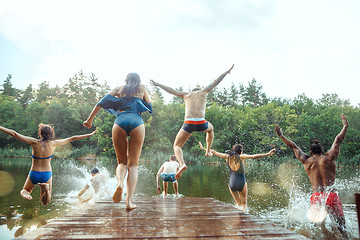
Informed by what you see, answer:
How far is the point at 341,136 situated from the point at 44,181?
525 cm

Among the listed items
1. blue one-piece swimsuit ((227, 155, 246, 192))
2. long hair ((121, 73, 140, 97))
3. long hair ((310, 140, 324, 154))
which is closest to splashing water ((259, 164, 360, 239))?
long hair ((310, 140, 324, 154))

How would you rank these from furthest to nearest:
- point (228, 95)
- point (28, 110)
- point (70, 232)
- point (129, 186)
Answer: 1. point (228, 95)
2. point (28, 110)
3. point (129, 186)
4. point (70, 232)

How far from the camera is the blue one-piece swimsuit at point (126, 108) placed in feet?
11.4

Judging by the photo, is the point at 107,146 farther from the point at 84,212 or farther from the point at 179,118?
the point at 84,212

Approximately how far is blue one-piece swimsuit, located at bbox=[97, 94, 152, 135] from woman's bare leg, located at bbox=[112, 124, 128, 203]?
8cm

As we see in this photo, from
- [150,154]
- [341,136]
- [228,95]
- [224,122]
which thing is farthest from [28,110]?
[341,136]

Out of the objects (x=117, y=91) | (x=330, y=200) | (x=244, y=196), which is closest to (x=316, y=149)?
(x=330, y=200)

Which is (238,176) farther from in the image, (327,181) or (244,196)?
(327,181)

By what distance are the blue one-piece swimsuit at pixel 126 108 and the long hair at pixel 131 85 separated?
0.28ft

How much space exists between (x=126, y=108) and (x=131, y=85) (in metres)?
0.37

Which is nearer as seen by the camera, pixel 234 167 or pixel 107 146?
pixel 234 167

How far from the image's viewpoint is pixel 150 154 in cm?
3434

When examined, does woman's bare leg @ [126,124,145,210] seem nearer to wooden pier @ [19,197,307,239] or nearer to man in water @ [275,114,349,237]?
wooden pier @ [19,197,307,239]

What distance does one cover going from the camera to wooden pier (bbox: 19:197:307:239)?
2.53 m
